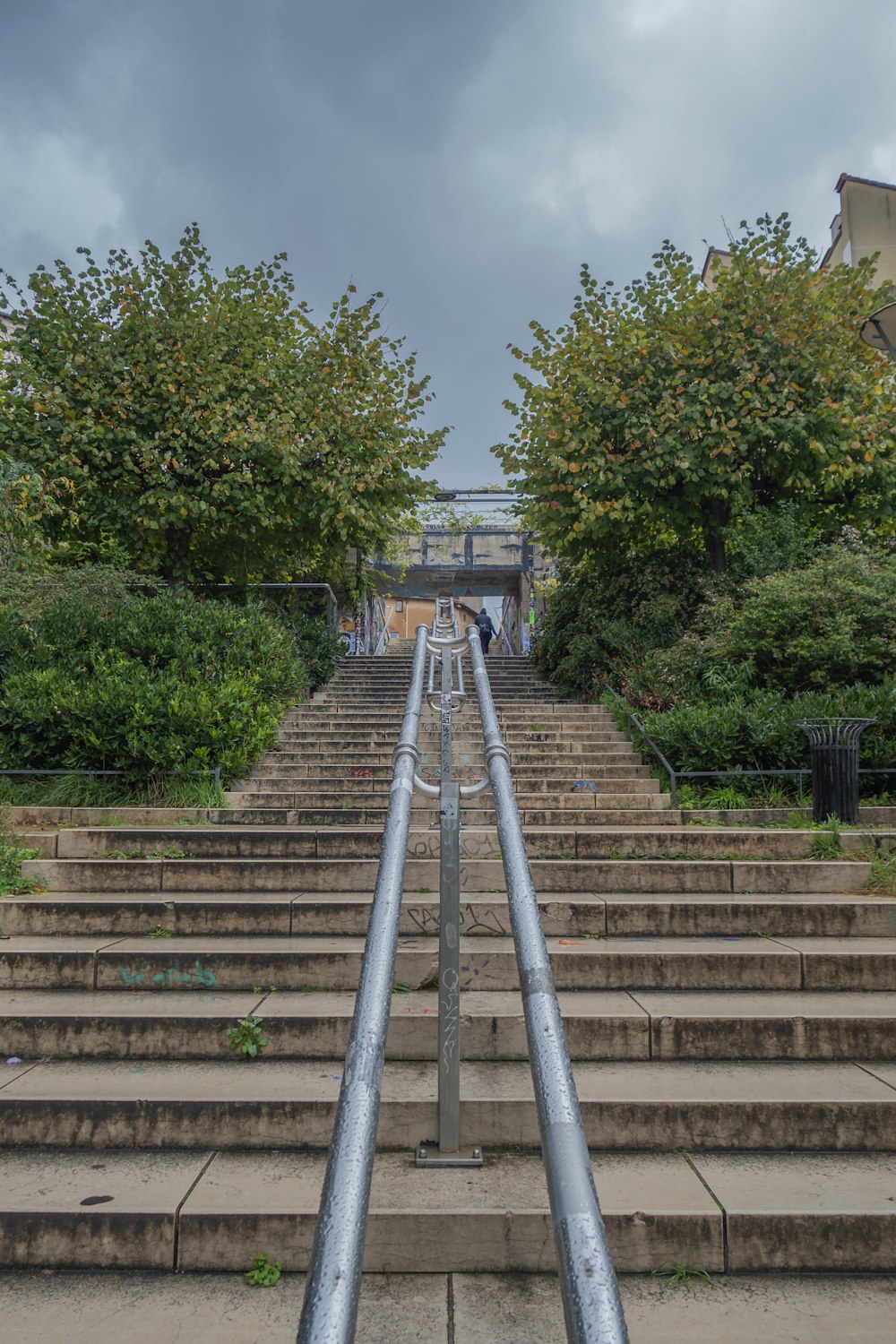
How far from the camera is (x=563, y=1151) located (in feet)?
3.87

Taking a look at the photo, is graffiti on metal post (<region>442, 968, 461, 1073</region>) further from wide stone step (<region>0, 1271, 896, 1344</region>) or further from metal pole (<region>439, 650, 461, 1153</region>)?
wide stone step (<region>0, 1271, 896, 1344</region>)

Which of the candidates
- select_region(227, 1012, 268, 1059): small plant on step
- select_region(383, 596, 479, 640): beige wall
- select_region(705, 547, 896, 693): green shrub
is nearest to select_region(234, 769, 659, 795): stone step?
select_region(705, 547, 896, 693): green shrub

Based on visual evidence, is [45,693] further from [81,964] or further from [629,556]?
[629,556]

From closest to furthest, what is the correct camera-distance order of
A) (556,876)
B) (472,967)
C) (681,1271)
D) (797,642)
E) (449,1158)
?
(681,1271) < (449,1158) < (472,967) < (556,876) < (797,642)

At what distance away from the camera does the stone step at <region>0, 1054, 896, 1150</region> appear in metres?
2.83

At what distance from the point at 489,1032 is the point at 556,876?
1813mm

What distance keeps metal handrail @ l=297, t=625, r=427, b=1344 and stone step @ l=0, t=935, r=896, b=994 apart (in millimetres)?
2005

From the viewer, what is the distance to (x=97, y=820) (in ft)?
20.7

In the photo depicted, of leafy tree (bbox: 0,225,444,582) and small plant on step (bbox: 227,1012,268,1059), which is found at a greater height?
leafy tree (bbox: 0,225,444,582)

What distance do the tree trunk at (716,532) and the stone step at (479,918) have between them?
8.31m

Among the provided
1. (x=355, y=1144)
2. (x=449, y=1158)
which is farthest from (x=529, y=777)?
(x=355, y=1144)

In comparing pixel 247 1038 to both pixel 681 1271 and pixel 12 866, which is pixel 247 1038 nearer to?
pixel 681 1271

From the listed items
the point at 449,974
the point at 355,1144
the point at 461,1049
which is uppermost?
the point at 355,1144

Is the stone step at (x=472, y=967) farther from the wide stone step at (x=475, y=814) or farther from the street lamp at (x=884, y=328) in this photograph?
the street lamp at (x=884, y=328)
